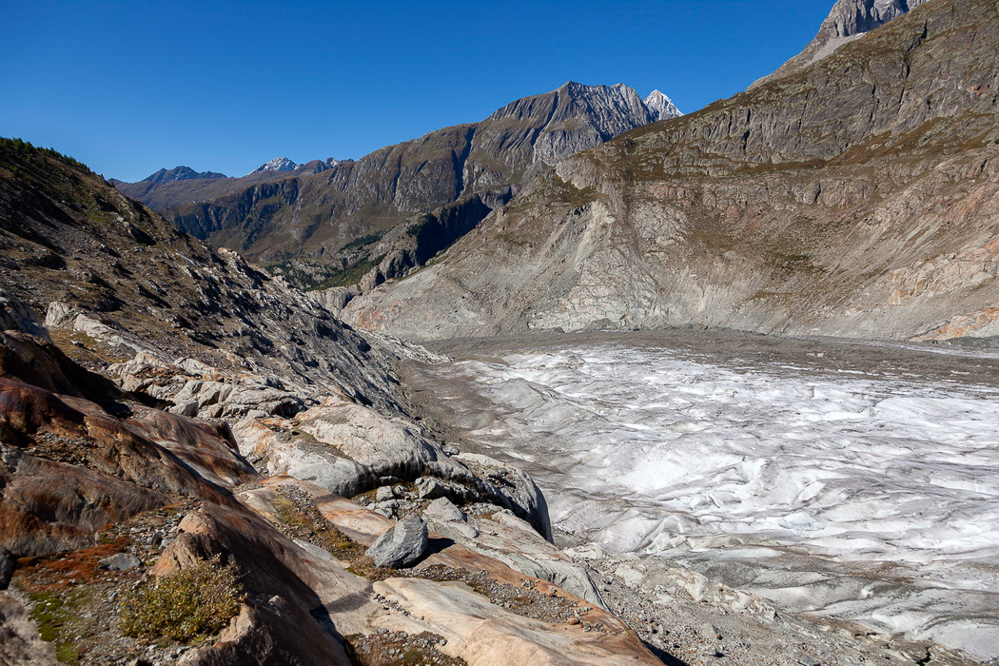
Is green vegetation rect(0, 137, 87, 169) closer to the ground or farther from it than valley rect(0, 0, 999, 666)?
farther from it

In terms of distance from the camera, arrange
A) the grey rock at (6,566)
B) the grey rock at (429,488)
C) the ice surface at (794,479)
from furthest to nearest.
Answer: the ice surface at (794,479) < the grey rock at (429,488) < the grey rock at (6,566)

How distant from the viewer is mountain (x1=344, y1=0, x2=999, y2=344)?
241 ft

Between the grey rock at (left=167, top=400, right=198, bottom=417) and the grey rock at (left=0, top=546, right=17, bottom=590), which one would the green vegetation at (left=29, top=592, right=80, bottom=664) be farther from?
the grey rock at (left=167, top=400, right=198, bottom=417)

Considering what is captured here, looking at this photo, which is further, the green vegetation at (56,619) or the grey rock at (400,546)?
the grey rock at (400,546)

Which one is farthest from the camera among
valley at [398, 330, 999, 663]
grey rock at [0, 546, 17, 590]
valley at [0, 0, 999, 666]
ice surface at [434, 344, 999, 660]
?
ice surface at [434, 344, 999, 660]

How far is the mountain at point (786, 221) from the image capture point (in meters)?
73.4

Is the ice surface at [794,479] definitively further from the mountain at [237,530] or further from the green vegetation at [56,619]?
the green vegetation at [56,619]

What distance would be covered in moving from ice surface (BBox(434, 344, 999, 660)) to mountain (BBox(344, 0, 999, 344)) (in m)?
31.5

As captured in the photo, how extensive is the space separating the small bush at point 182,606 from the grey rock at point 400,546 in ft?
11.9

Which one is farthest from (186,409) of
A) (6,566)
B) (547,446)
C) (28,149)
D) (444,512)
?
(28,149)

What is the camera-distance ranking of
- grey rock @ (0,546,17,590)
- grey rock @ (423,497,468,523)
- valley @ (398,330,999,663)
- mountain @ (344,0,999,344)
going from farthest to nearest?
1. mountain @ (344,0,999,344)
2. valley @ (398,330,999,663)
3. grey rock @ (423,497,468,523)
4. grey rock @ (0,546,17,590)

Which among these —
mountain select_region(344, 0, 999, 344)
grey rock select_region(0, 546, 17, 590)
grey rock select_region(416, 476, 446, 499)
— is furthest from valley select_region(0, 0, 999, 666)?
mountain select_region(344, 0, 999, 344)

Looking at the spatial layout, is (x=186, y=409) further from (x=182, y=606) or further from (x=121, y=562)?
(x=182, y=606)

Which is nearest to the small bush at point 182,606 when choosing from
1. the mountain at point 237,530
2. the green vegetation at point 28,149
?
the mountain at point 237,530
